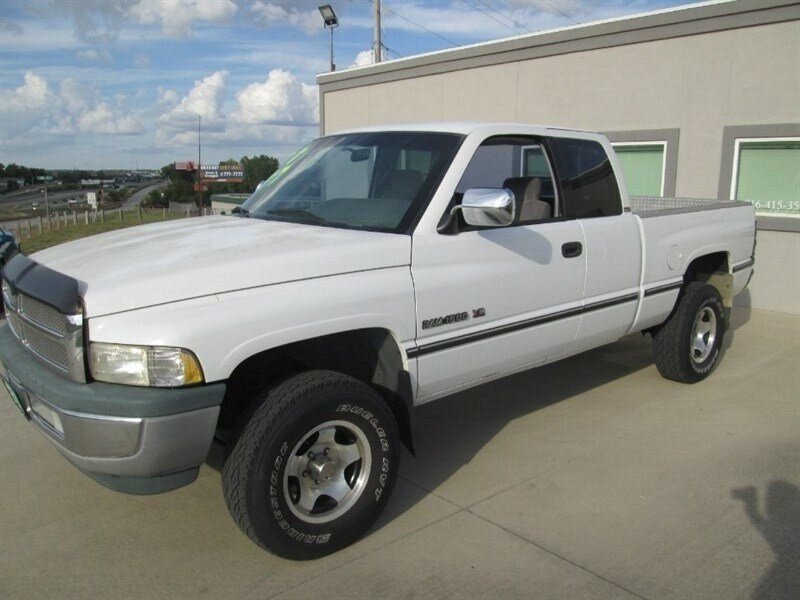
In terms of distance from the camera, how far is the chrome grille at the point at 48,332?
268cm

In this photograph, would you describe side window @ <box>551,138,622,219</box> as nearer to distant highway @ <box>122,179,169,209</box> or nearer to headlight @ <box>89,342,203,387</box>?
headlight @ <box>89,342,203,387</box>

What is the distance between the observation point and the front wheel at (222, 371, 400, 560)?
9.43 feet

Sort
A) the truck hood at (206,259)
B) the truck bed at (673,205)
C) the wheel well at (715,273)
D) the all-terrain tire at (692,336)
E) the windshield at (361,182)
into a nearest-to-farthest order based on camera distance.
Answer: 1. the truck hood at (206,259)
2. the windshield at (361,182)
3. the truck bed at (673,205)
4. the all-terrain tire at (692,336)
5. the wheel well at (715,273)

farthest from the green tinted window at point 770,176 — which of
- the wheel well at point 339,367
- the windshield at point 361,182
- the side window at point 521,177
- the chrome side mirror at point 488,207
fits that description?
the wheel well at point 339,367

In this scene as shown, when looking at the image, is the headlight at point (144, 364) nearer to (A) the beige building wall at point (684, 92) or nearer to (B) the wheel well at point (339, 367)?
(B) the wheel well at point (339, 367)

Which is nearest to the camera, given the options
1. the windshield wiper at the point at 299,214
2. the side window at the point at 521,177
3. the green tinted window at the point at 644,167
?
the windshield wiper at the point at 299,214

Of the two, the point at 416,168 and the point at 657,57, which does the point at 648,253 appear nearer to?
the point at 416,168

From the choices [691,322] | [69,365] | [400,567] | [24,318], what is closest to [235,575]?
[400,567]

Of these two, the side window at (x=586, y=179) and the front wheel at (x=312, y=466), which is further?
the side window at (x=586, y=179)

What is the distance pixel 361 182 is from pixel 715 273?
362cm

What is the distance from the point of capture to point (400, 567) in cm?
313

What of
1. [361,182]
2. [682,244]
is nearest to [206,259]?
[361,182]

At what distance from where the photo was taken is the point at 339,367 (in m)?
3.53

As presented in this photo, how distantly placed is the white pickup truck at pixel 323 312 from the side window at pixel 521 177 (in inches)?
0.6
